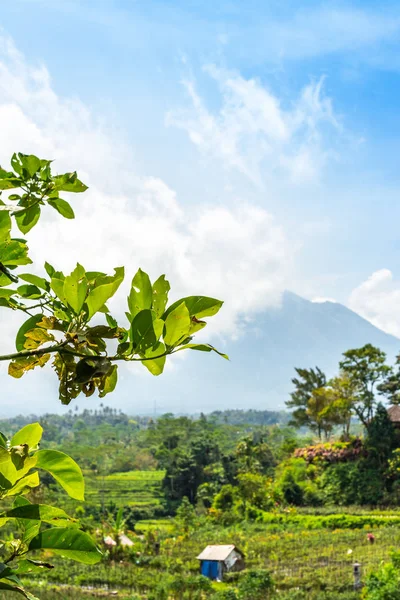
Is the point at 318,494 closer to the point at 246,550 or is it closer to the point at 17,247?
the point at 246,550

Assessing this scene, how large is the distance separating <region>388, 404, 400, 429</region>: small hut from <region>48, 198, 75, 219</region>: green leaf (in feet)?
53.1

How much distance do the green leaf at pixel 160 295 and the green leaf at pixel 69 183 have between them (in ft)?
0.62

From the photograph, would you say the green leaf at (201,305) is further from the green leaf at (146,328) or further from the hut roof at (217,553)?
the hut roof at (217,553)

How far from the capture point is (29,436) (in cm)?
39

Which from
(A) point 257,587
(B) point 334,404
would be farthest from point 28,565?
(B) point 334,404

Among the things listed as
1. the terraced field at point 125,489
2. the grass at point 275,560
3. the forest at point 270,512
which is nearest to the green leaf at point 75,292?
the forest at point 270,512

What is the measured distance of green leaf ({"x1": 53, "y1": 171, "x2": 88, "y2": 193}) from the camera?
53 cm

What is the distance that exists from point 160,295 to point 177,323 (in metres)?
0.03

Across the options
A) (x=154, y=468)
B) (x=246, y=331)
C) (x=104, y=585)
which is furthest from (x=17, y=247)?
(x=246, y=331)

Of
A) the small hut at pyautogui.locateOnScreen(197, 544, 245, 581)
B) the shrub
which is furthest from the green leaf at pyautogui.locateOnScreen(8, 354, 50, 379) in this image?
the small hut at pyautogui.locateOnScreen(197, 544, 245, 581)

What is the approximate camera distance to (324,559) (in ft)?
31.5

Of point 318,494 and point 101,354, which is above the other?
point 101,354

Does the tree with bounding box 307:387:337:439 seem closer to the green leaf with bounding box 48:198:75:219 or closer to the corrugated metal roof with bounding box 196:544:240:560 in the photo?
the corrugated metal roof with bounding box 196:544:240:560

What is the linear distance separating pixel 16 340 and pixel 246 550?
11.5 meters
